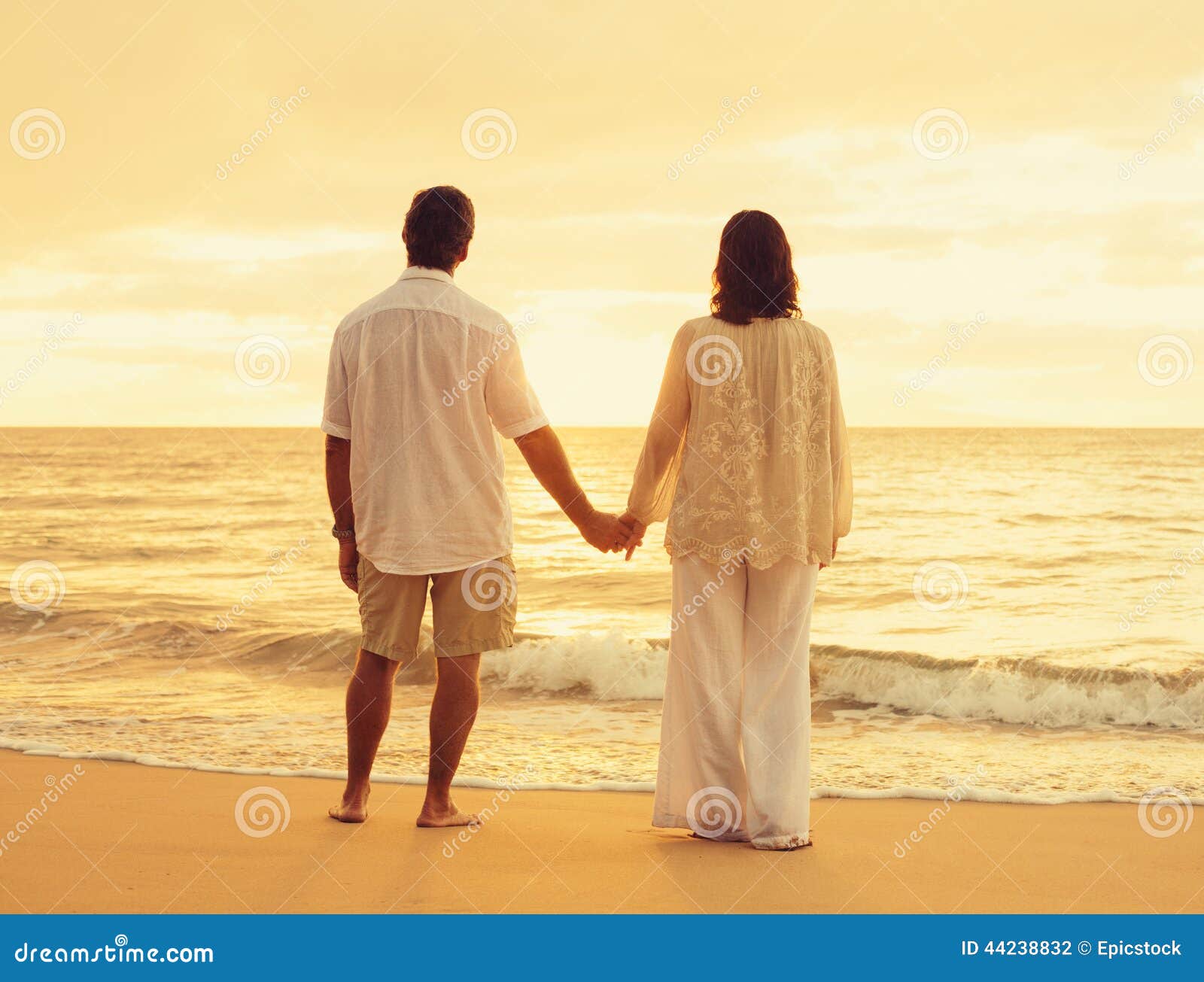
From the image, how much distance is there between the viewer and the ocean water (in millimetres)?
5203

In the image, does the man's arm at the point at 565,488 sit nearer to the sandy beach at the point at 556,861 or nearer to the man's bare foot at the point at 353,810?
the sandy beach at the point at 556,861

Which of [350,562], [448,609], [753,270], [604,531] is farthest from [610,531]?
[753,270]

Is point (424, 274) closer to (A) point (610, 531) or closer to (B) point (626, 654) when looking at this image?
(A) point (610, 531)

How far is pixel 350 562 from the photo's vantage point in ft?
11.5

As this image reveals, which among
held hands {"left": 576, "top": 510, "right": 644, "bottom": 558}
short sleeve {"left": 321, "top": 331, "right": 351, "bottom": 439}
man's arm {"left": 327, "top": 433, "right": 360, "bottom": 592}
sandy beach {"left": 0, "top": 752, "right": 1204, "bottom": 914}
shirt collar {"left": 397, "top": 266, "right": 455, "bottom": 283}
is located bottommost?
sandy beach {"left": 0, "top": 752, "right": 1204, "bottom": 914}

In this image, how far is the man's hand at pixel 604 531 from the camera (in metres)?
3.77

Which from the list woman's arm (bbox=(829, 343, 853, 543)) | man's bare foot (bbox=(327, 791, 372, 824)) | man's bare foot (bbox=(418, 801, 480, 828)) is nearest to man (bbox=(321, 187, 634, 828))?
man's bare foot (bbox=(418, 801, 480, 828))

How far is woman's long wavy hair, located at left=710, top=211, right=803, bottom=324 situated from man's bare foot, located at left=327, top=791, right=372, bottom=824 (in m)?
1.94

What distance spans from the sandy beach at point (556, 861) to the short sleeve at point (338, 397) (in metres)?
1.27

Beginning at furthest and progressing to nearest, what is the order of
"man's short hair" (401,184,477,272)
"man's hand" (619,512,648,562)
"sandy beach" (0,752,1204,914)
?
1. "man's hand" (619,512,648,562)
2. "man's short hair" (401,184,477,272)
3. "sandy beach" (0,752,1204,914)

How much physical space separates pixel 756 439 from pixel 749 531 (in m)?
0.28

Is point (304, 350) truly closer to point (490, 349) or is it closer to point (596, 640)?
point (596, 640)

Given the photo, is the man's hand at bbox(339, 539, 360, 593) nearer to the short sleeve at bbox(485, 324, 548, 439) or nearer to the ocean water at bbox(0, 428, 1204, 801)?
the short sleeve at bbox(485, 324, 548, 439)

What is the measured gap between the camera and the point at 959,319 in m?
23.5
